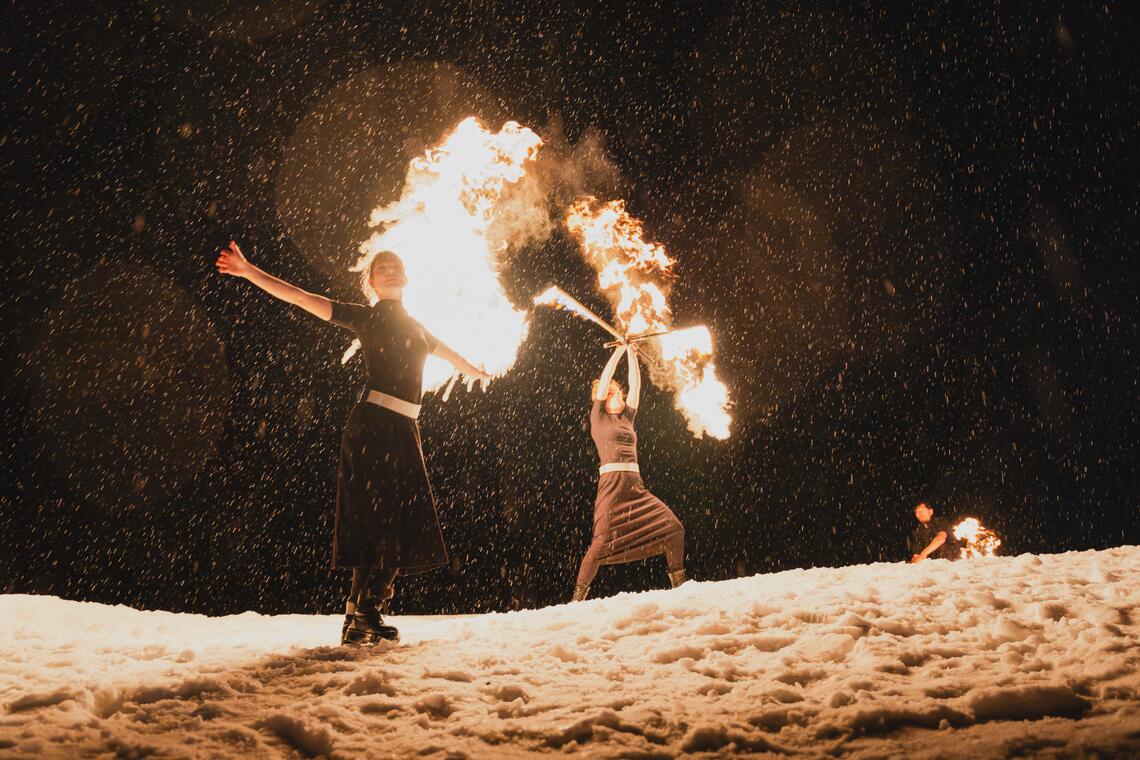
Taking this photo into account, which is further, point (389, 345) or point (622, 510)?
point (622, 510)

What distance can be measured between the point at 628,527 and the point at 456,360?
111 inches

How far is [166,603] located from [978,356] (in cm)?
1480

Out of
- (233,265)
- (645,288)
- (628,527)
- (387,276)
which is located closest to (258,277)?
(233,265)

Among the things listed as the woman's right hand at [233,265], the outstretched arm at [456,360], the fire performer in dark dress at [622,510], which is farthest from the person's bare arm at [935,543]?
the woman's right hand at [233,265]

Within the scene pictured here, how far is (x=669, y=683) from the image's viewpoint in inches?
99.4

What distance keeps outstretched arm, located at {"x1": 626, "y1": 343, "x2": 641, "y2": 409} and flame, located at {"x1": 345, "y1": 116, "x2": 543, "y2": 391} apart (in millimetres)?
1084

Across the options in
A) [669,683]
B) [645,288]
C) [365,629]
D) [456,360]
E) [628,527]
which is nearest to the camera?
[669,683]

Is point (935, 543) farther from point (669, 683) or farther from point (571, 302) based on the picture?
point (669, 683)

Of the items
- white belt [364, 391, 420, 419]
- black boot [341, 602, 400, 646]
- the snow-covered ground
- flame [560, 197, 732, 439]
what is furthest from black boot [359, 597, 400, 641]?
flame [560, 197, 732, 439]

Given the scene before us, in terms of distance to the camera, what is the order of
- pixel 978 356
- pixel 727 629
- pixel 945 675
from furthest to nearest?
pixel 978 356
pixel 727 629
pixel 945 675

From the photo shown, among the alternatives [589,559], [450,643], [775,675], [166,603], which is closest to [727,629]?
[775,675]

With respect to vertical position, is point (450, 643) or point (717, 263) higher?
point (717, 263)

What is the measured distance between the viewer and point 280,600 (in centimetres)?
972

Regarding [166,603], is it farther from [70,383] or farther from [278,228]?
[278,228]
